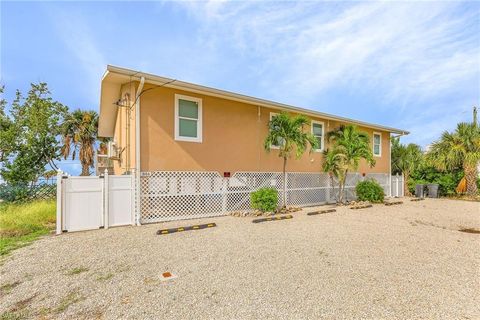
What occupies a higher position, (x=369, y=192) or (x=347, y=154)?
(x=347, y=154)

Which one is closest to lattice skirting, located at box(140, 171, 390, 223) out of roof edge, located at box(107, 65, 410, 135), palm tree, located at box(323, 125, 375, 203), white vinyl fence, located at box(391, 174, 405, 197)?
palm tree, located at box(323, 125, 375, 203)

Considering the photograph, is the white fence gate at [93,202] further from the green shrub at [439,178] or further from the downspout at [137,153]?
the green shrub at [439,178]

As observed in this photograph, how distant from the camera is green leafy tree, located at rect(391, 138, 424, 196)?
1698cm

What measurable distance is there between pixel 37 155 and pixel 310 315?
59.1 ft

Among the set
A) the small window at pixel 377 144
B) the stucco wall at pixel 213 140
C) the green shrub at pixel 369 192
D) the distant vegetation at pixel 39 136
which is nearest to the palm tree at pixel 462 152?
the small window at pixel 377 144

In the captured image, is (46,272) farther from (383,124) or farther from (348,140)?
(383,124)

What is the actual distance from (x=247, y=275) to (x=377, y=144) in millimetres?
14681

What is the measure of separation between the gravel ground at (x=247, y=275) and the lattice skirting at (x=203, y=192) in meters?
1.39

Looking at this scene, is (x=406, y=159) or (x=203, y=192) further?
(x=406, y=159)

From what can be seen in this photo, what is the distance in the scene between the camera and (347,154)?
11281 millimetres

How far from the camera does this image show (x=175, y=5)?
331 inches

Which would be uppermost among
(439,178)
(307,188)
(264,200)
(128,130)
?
(128,130)

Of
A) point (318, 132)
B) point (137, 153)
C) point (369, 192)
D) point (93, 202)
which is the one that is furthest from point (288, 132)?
point (93, 202)

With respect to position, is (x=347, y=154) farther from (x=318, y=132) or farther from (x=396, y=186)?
(x=396, y=186)
